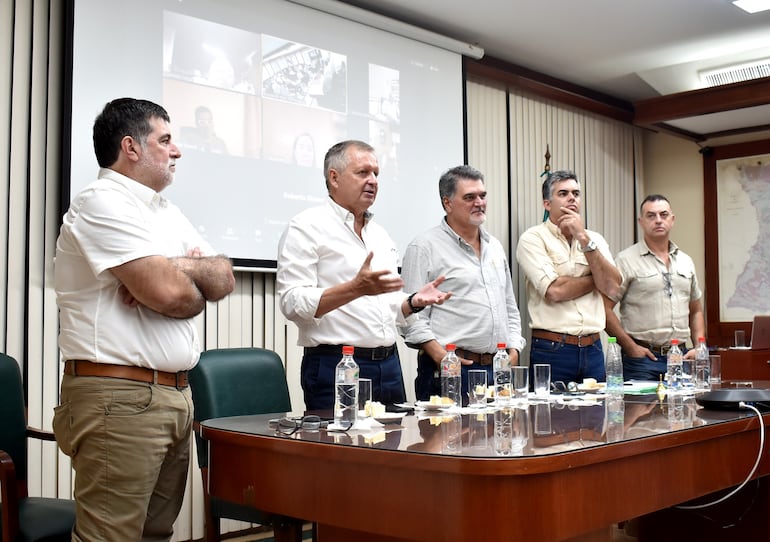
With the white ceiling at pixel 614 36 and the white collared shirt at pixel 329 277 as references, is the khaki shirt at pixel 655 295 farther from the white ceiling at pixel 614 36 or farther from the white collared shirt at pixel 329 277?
the white collared shirt at pixel 329 277

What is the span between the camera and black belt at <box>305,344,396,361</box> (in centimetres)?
281

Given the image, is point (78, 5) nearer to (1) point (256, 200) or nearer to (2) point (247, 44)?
(2) point (247, 44)

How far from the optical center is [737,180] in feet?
Result: 21.7

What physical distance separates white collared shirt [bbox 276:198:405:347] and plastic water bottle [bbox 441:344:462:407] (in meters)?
0.31

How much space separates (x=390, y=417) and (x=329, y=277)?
0.70 meters

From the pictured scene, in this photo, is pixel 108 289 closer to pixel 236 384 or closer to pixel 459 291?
pixel 236 384

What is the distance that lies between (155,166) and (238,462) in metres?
0.84

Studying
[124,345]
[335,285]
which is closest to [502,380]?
[335,285]

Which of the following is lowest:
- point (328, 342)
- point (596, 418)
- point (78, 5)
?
point (596, 418)

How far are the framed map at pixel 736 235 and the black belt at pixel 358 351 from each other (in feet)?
14.9

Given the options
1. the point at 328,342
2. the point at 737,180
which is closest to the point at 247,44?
the point at 328,342

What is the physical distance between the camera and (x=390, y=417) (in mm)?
2355

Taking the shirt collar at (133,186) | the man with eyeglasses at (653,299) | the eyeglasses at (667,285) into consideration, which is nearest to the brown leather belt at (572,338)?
the man with eyeglasses at (653,299)

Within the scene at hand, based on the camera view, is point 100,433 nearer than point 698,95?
Yes
